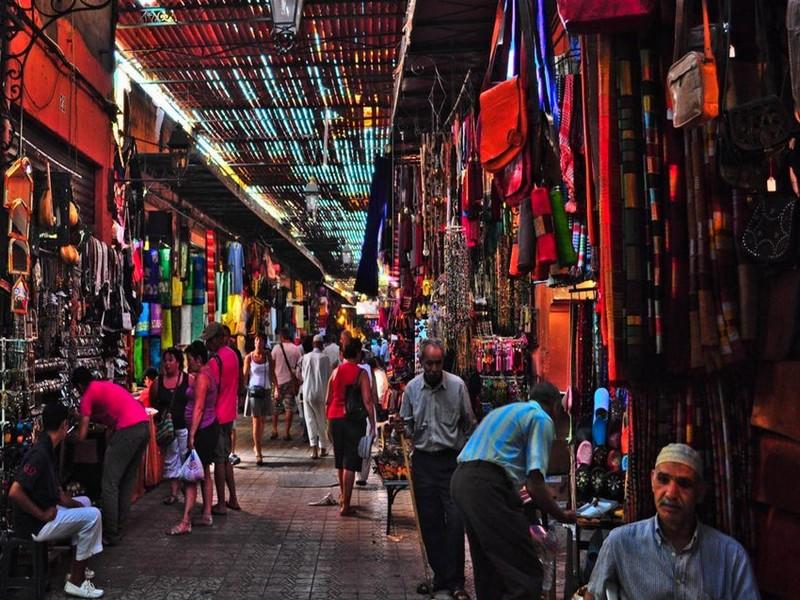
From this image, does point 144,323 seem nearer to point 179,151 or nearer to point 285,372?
point 285,372

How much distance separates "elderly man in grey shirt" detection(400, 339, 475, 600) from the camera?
5551 millimetres

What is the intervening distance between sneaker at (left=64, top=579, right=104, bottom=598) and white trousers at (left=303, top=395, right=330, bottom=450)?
257 inches

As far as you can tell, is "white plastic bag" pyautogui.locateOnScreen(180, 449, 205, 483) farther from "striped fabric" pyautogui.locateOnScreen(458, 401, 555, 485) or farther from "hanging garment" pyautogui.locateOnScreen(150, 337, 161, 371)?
"hanging garment" pyautogui.locateOnScreen(150, 337, 161, 371)

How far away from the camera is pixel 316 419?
12109 mm

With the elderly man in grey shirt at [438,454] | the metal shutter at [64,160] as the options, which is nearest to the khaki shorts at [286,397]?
the metal shutter at [64,160]

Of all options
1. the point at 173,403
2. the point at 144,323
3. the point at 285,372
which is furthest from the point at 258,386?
the point at 173,403

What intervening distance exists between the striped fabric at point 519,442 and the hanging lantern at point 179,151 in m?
7.01

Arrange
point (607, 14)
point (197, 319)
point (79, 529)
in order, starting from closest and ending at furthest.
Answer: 1. point (607, 14)
2. point (79, 529)
3. point (197, 319)

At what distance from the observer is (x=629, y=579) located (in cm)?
313

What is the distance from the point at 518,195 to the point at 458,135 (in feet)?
12.8

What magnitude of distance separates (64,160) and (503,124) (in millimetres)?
6441

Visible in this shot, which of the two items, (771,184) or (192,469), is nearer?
(771,184)

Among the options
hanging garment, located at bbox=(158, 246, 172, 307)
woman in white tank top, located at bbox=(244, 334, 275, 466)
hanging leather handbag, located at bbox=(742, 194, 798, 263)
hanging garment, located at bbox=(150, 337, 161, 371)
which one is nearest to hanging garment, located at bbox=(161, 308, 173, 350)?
Answer: hanging garment, located at bbox=(150, 337, 161, 371)

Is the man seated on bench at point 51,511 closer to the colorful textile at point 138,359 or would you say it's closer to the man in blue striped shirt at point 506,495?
the man in blue striped shirt at point 506,495
